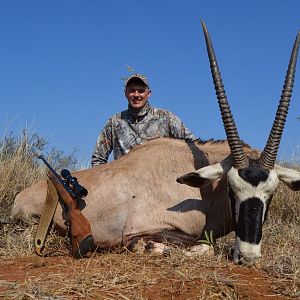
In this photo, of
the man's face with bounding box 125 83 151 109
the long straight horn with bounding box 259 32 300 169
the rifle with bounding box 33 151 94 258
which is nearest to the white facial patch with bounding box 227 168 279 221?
the long straight horn with bounding box 259 32 300 169

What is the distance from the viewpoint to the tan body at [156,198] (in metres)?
4.39

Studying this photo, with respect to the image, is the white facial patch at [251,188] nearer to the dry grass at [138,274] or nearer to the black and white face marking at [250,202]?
the black and white face marking at [250,202]

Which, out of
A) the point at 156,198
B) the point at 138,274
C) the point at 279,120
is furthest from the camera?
the point at 156,198

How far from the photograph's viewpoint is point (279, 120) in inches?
168

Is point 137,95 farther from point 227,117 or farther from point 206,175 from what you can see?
point 206,175

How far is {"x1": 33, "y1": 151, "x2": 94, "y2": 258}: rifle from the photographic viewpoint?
410 centimetres

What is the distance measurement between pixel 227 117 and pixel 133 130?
2598mm

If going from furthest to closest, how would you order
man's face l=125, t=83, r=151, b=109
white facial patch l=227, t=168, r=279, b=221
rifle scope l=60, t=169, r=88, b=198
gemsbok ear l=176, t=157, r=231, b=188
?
man's face l=125, t=83, r=151, b=109, rifle scope l=60, t=169, r=88, b=198, gemsbok ear l=176, t=157, r=231, b=188, white facial patch l=227, t=168, r=279, b=221

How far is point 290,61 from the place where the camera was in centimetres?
445

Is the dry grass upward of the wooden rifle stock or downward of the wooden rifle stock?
downward

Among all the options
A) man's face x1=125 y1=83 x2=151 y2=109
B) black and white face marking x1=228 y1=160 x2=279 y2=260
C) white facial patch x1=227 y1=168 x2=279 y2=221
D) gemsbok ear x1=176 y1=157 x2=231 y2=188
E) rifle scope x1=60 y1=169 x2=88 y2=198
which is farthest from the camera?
man's face x1=125 y1=83 x2=151 y2=109

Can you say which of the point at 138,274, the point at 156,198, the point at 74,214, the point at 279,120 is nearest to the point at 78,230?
the point at 74,214

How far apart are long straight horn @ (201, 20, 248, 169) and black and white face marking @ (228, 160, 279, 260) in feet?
0.28

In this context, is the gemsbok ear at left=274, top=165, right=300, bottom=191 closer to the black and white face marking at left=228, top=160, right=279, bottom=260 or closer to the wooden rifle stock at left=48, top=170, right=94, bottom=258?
the black and white face marking at left=228, top=160, right=279, bottom=260
